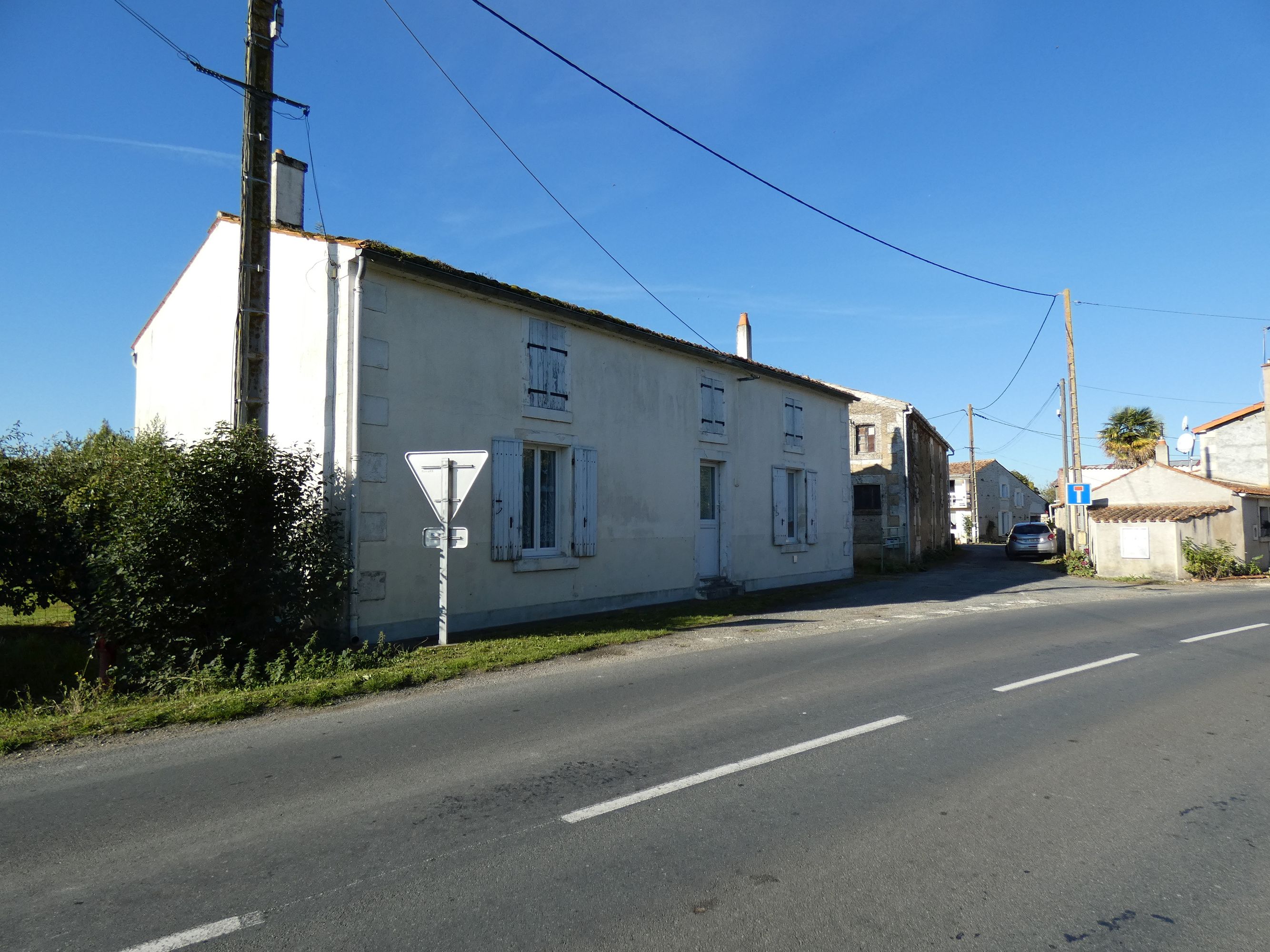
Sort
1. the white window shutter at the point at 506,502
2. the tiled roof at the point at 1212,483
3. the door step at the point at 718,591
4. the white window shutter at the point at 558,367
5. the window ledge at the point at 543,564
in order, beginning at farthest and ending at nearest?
the tiled roof at the point at 1212,483
the door step at the point at 718,591
the white window shutter at the point at 558,367
the window ledge at the point at 543,564
the white window shutter at the point at 506,502

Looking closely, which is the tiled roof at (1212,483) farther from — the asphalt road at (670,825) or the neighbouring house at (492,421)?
the asphalt road at (670,825)

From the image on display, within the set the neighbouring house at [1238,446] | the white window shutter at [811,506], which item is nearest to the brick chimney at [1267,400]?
the neighbouring house at [1238,446]

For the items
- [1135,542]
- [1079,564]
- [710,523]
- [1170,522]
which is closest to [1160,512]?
[1170,522]

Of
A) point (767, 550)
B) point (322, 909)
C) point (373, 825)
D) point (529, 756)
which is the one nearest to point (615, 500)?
point (767, 550)

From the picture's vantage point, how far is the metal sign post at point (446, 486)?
30.0 ft

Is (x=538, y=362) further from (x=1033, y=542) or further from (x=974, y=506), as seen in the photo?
(x=974, y=506)

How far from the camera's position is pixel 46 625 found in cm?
1370

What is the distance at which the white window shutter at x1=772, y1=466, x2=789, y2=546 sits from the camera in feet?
58.6

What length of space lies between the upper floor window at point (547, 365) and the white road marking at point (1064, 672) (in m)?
7.55

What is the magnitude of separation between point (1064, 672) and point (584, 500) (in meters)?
7.19

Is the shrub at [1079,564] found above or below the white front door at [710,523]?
below

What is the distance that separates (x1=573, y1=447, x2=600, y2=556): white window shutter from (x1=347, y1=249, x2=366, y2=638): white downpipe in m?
3.68

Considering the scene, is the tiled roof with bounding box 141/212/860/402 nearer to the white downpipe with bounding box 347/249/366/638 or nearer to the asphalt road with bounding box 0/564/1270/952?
the white downpipe with bounding box 347/249/366/638

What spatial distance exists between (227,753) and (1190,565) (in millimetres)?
22992
